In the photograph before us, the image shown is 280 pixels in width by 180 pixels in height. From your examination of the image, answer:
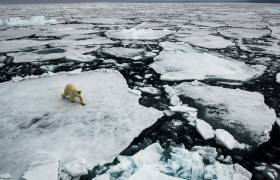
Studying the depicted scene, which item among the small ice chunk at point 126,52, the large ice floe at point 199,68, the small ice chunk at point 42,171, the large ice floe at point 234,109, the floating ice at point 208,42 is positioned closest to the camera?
the small ice chunk at point 42,171

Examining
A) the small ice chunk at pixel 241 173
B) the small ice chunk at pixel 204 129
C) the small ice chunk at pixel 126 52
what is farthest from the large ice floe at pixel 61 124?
the small ice chunk at pixel 126 52

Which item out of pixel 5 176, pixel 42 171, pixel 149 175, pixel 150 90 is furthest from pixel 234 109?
pixel 5 176

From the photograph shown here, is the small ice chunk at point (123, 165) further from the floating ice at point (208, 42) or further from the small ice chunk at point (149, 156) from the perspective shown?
the floating ice at point (208, 42)

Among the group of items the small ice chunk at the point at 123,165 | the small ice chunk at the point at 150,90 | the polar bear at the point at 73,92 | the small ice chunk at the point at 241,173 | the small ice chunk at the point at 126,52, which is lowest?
the small ice chunk at the point at 241,173

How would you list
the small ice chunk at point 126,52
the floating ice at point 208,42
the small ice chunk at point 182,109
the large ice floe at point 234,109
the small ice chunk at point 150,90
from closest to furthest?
the large ice floe at point 234,109 < the small ice chunk at point 182,109 < the small ice chunk at point 150,90 < the small ice chunk at point 126,52 < the floating ice at point 208,42

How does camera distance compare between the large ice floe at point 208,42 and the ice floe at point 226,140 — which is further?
the large ice floe at point 208,42

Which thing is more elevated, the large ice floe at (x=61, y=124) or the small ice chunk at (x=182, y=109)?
the large ice floe at (x=61, y=124)

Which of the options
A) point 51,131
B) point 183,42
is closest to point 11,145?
point 51,131

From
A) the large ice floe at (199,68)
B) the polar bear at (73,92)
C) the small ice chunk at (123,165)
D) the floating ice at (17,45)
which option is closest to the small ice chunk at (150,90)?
the large ice floe at (199,68)

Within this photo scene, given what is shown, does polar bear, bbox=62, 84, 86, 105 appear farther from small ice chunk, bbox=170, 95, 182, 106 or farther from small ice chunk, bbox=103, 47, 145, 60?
small ice chunk, bbox=103, 47, 145, 60
